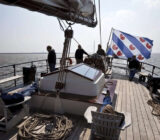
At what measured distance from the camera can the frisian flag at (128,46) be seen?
801 centimetres

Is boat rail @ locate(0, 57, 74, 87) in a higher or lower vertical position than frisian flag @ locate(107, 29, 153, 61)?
lower

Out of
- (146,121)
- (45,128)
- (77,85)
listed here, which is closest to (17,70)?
(77,85)

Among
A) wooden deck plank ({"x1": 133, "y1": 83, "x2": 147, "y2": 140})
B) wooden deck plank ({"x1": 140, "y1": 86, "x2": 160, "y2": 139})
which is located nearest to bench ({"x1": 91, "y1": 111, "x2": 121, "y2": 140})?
wooden deck plank ({"x1": 133, "y1": 83, "x2": 147, "y2": 140})

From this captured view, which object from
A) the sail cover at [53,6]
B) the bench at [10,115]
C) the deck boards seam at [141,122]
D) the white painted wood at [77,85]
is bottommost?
the deck boards seam at [141,122]

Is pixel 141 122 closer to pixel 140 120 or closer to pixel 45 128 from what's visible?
pixel 140 120

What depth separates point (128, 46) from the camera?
827cm

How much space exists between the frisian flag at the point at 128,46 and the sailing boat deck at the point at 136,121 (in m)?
3.83

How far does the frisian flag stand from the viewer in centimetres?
801

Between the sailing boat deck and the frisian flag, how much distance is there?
12.6 ft

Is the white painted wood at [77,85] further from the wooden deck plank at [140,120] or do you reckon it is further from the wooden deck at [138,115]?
the wooden deck plank at [140,120]

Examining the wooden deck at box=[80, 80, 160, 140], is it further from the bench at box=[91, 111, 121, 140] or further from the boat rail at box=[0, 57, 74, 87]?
the boat rail at box=[0, 57, 74, 87]

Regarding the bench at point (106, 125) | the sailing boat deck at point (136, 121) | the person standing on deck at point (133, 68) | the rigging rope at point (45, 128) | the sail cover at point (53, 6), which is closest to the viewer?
the sail cover at point (53, 6)

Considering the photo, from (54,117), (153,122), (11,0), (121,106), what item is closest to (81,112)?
(54,117)

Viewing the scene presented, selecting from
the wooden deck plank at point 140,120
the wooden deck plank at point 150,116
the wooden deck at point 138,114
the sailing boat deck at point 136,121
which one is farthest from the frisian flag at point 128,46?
the wooden deck plank at point 140,120
